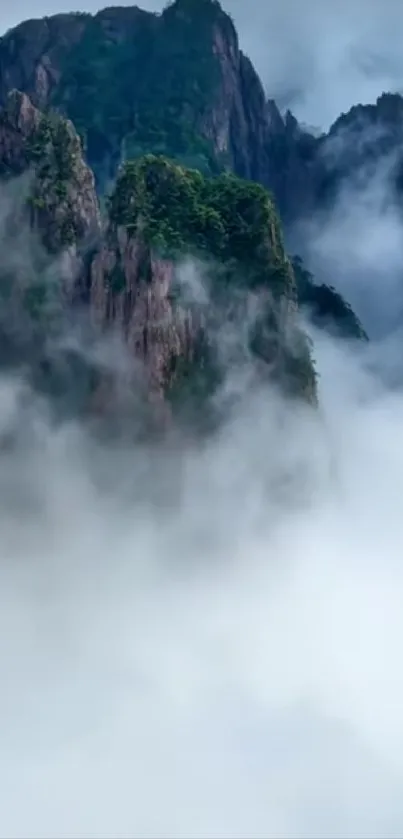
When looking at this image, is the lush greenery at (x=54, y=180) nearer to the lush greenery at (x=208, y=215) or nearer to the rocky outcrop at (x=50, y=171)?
the rocky outcrop at (x=50, y=171)

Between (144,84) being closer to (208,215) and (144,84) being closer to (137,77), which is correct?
(137,77)

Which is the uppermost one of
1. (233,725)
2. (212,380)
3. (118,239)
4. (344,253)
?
(344,253)

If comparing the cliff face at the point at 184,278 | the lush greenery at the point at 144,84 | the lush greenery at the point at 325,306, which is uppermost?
the lush greenery at the point at 144,84

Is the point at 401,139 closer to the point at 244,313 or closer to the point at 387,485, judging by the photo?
the point at 387,485

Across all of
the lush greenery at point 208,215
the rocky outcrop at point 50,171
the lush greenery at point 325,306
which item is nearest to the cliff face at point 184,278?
the lush greenery at point 208,215

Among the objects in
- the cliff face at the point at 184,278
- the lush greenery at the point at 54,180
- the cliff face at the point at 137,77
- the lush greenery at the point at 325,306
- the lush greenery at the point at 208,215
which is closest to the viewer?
the cliff face at the point at 184,278

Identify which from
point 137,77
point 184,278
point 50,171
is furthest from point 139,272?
point 137,77

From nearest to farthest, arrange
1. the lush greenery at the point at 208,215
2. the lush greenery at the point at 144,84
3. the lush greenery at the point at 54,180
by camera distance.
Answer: the lush greenery at the point at 208,215 < the lush greenery at the point at 54,180 < the lush greenery at the point at 144,84

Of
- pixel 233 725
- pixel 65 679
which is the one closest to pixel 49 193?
pixel 65 679
